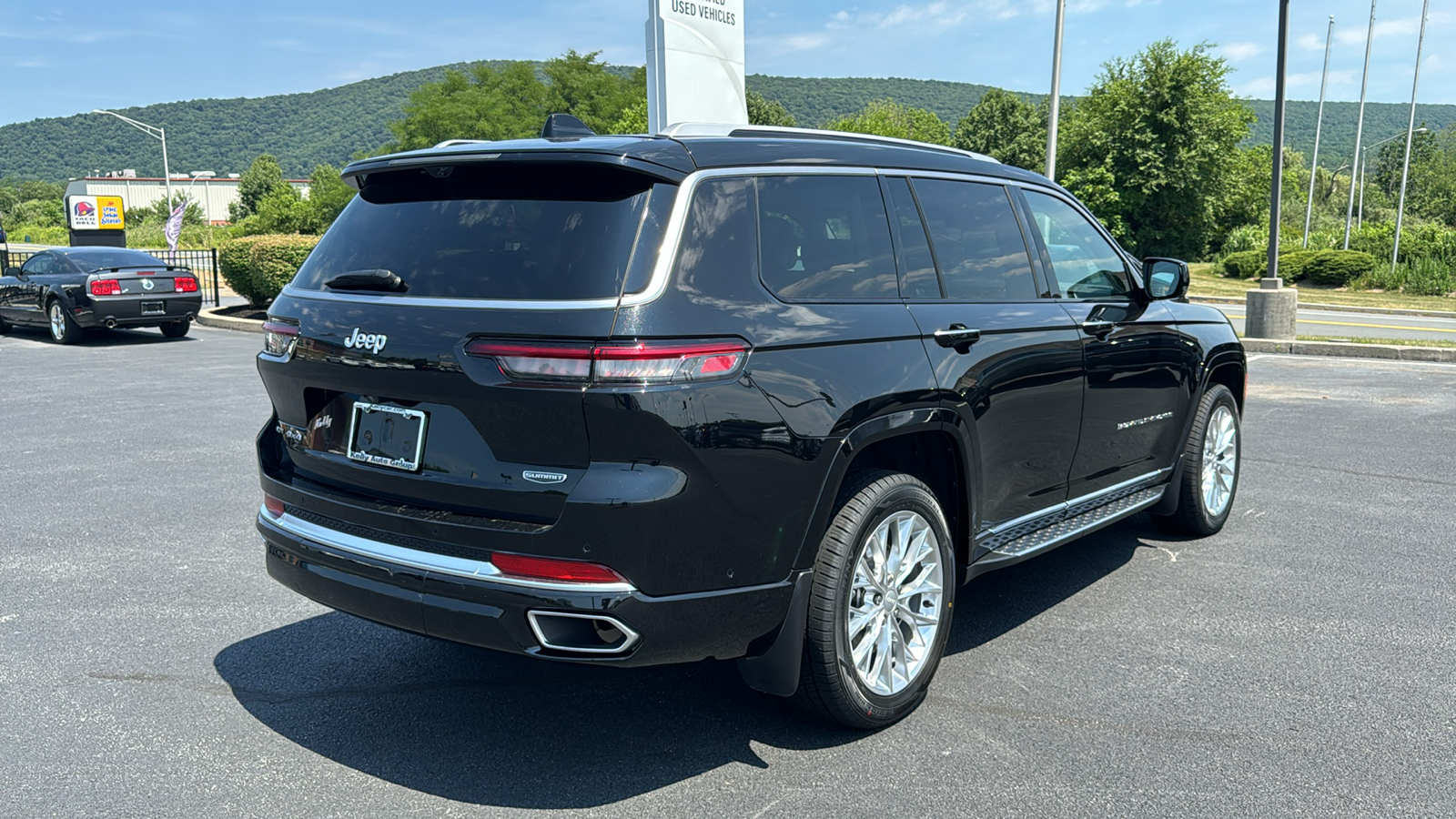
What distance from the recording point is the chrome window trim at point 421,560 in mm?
2924

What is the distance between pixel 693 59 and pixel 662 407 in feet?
39.6

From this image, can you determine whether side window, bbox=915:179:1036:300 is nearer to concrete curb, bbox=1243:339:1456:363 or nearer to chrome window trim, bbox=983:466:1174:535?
chrome window trim, bbox=983:466:1174:535

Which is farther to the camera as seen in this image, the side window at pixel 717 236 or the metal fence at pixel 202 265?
the metal fence at pixel 202 265

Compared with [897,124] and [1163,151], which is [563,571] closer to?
[1163,151]

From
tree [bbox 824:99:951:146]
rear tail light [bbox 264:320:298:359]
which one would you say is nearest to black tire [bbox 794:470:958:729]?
rear tail light [bbox 264:320:298:359]

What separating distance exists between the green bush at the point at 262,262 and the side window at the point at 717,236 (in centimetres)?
1727

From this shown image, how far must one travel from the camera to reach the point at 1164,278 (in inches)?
206

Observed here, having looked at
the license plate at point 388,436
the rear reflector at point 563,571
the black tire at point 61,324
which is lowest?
the black tire at point 61,324

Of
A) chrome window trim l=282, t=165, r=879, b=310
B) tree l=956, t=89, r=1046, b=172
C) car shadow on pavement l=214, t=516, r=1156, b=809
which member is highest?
tree l=956, t=89, r=1046, b=172

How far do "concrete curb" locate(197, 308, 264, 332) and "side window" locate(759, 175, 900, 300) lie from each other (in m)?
17.2

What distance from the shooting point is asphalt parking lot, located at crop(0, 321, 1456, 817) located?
10.4ft

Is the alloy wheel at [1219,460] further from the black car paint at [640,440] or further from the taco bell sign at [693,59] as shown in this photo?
the taco bell sign at [693,59]

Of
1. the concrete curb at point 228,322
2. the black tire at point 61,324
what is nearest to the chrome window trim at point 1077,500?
the black tire at point 61,324

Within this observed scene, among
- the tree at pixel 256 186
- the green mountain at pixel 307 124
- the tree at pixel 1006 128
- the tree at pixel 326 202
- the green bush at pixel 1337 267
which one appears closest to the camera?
the green bush at pixel 1337 267
